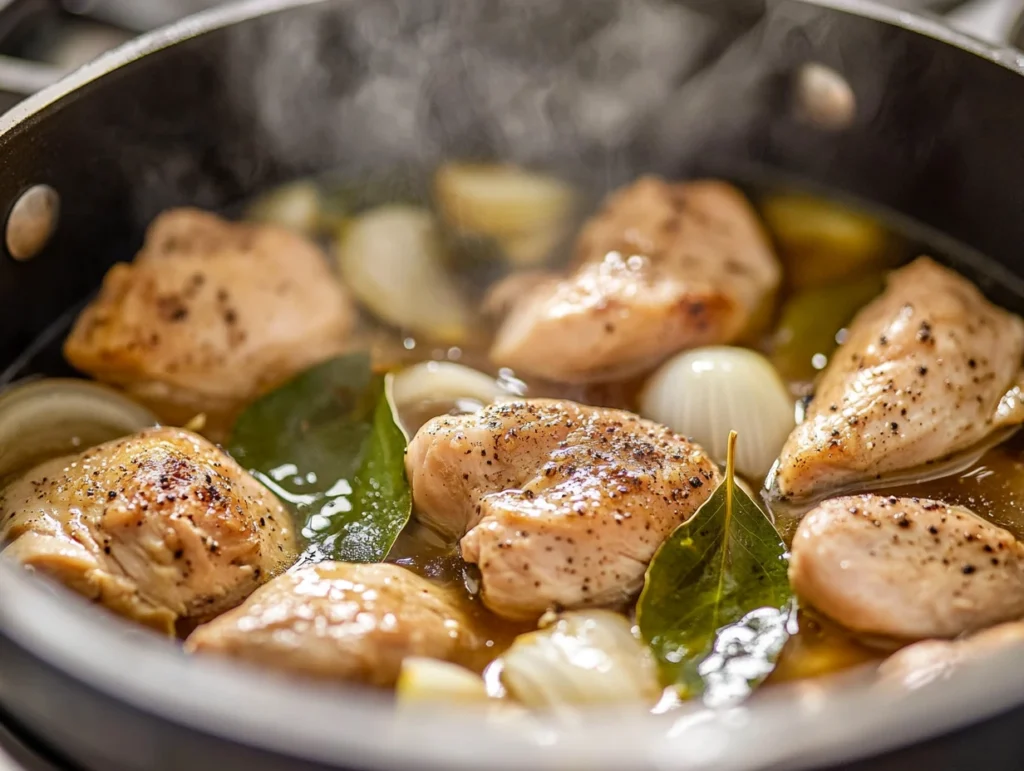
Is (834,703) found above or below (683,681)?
above

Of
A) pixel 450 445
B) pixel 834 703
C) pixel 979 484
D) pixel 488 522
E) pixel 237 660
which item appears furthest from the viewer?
pixel 979 484

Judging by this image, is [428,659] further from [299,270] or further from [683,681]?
[299,270]

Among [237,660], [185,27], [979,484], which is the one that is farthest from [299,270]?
[979,484]

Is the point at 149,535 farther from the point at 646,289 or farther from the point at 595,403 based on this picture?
the point at 646,289

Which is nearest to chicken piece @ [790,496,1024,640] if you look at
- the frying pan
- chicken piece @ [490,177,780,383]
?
the frying pan

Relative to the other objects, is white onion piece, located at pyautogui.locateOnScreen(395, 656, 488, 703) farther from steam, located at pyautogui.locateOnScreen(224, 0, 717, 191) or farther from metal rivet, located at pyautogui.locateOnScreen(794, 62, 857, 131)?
metal rivet, located at pyautogui.locateOnScreen(794, 62, 857, 131)

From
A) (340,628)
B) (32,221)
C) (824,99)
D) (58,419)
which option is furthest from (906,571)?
(32,221)
